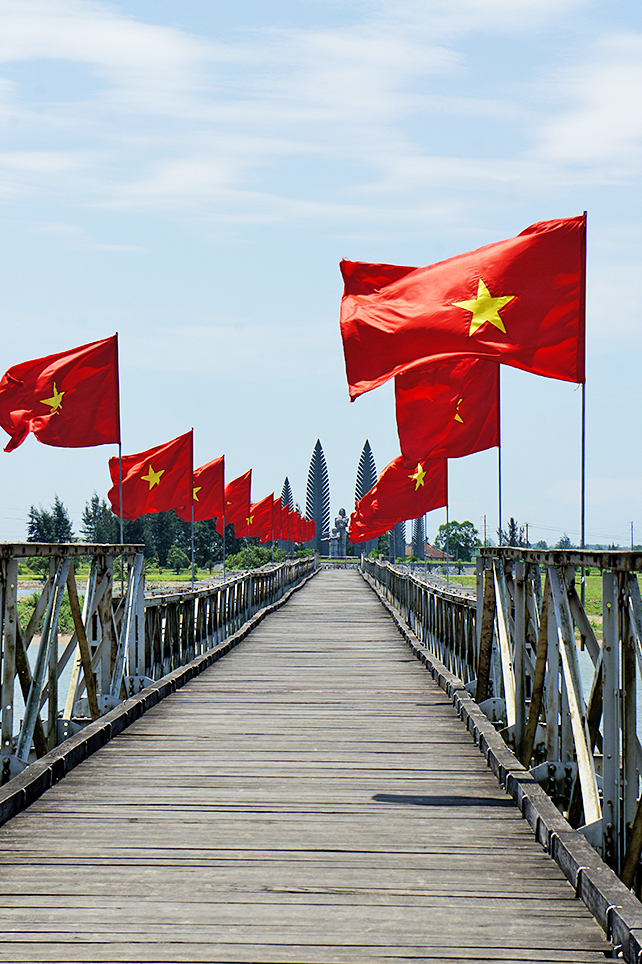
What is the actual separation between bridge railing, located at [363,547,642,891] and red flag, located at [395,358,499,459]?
3.68m

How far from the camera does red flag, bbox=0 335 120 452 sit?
1461cm

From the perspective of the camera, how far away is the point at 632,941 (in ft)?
12.9

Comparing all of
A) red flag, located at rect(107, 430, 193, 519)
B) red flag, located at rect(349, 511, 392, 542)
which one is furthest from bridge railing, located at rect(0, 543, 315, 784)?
red flag, located at rect(349, 511, 392, 542)

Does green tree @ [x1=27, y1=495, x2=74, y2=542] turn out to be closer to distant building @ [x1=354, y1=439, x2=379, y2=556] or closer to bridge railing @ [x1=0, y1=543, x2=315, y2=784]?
distant building @ [x1=354, y1=439, x2=379, y2=556]

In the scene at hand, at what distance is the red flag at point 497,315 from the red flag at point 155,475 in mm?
11704

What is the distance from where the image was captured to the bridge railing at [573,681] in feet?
16.3

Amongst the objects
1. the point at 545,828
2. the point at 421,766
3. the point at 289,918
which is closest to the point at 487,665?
the point at 421,766

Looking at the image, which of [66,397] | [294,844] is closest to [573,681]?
[294,844]

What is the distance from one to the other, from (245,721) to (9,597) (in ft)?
11.4

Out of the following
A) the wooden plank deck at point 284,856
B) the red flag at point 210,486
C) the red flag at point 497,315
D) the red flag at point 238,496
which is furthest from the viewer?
the red flag at point 238,496

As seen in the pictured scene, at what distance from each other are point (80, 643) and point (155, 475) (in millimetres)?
12869

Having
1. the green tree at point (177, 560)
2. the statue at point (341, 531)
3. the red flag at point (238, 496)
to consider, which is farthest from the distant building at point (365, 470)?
the red flag at point (238, 496)

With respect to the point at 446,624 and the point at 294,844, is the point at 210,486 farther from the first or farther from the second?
the point at 294,844

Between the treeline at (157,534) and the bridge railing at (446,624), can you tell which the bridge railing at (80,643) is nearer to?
the bridge railing at (446,624)
